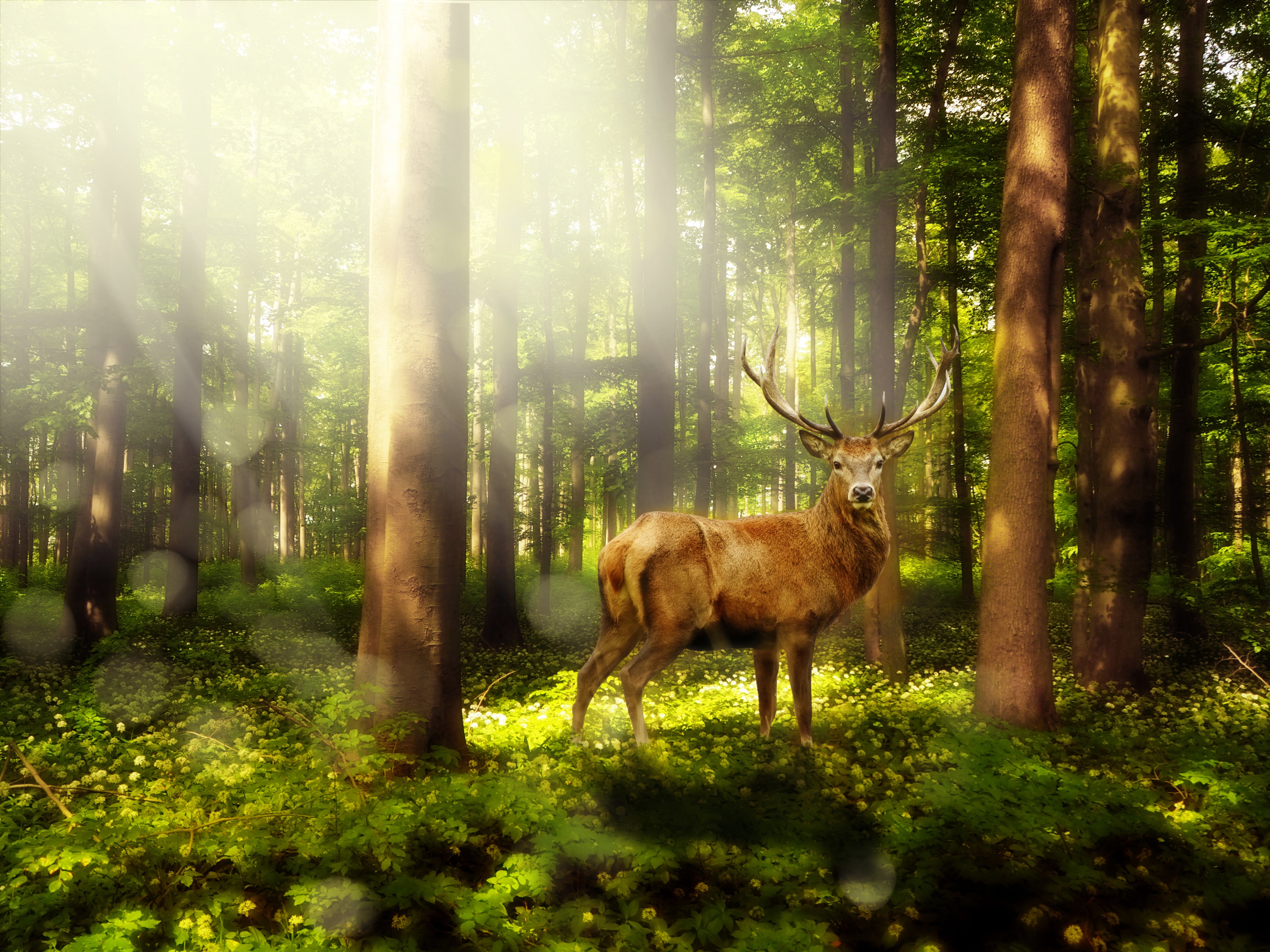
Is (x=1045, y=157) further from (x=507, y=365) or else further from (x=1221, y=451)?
(x=1221, y=451)

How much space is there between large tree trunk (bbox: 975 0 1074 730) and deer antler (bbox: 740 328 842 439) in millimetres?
1686

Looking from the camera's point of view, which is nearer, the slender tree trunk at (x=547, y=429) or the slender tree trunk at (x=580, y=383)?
the slender tree trunk at (x=547, y=429)

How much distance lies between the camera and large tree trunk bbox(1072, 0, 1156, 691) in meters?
8.31

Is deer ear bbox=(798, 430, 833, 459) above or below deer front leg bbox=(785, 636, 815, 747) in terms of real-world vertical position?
above

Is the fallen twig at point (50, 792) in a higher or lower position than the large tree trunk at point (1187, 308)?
lower

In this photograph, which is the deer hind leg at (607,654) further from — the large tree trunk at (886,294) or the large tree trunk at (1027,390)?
the large tree trunk at (886,294)

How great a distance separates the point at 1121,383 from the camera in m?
8.67

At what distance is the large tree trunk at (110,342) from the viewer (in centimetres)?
1150

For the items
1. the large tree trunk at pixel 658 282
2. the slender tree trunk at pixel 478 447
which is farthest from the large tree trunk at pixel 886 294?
the slender tree trunk at pixel 478 447

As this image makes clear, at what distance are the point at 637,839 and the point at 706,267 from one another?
13613mm

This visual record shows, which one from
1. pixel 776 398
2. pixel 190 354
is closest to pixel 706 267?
pixel 776 398

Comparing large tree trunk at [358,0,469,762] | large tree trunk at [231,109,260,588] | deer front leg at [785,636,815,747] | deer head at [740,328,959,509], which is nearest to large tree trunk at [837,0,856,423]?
deer head at [740,328,959,509]

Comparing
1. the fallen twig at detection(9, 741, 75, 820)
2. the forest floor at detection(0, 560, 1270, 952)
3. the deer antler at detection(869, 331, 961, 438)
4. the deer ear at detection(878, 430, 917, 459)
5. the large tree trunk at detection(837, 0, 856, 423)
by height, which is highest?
the large tree trunk at detection(837, 0, 856, 423)

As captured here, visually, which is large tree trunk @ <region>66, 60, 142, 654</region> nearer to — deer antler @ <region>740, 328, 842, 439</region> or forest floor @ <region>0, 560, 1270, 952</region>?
forest floor @ <region>0, 560, 1270, 952</region>
